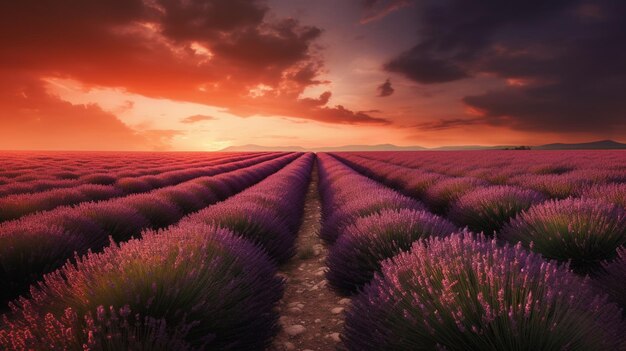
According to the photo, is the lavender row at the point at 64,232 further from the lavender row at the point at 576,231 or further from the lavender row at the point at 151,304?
the lavender row at the point at 576,231

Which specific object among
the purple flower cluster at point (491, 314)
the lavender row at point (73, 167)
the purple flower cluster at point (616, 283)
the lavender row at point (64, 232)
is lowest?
the lavender row at point (73, 167)

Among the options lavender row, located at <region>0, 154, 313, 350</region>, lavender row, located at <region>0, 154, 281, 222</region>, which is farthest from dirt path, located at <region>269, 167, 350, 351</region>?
lavender row, located at <region>0, 154, 281, 222</region>

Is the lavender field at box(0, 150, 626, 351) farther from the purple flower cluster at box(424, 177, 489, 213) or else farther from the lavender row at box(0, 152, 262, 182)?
the lavender row at box(0, 152, 262, 182)

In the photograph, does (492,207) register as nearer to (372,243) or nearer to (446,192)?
(446,192)

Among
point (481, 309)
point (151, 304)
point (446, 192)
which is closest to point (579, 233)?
point (481, 309)

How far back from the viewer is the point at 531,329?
1441 millimetres

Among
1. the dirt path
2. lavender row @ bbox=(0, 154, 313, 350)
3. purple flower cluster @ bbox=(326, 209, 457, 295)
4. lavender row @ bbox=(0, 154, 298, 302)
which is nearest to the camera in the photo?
lavender row @ bbox=(0, 154, 313, 350)

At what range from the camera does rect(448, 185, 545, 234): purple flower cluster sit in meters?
5.01

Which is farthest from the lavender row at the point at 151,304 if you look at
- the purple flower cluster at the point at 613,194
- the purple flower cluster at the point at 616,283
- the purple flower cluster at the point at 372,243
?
the purple flower cluster at the point at 613,194

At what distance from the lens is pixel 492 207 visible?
5078 millimetres

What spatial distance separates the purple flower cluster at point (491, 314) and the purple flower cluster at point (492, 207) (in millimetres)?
3484

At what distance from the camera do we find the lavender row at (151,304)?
1.57m

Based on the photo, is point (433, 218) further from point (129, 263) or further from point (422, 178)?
point (422, 178)

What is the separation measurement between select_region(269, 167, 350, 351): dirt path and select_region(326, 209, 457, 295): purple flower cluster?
238mm
